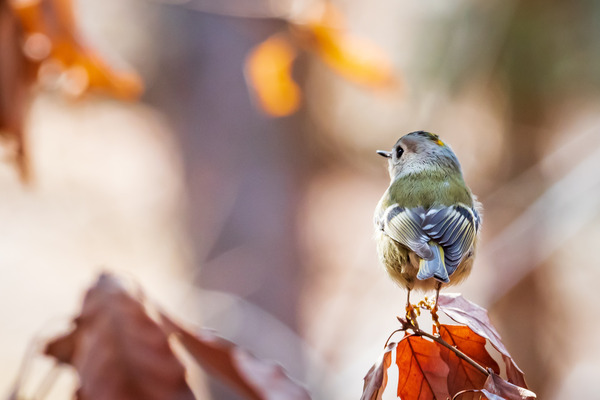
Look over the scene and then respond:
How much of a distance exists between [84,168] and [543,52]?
174cm

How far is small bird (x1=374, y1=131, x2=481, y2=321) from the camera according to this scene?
1.68ft

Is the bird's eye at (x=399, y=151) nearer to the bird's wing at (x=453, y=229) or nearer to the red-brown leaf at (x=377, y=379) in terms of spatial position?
the bird's wing at (x=453, y=229)

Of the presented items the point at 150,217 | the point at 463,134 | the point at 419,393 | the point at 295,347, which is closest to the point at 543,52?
the point at 463,134

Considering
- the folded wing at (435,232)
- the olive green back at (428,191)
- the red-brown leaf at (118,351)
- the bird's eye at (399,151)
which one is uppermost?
the bird's eye at (399,151)

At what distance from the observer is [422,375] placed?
0.43m

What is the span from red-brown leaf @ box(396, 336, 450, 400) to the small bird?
0.03m

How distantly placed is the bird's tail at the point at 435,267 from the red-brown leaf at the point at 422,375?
0.05 m

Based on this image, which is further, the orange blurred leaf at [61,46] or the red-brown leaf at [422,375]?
the orange blurred leaf at [61,46]

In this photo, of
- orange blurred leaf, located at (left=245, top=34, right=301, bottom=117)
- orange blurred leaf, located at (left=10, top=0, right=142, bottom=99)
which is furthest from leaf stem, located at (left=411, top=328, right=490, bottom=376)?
orange blurred leaf, located at (left=245, top=34, right=301, bottom=117)

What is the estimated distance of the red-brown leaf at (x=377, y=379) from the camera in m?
0.39

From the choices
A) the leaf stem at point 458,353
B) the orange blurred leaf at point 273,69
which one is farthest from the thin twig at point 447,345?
the orange blurred leaf at point 273,69

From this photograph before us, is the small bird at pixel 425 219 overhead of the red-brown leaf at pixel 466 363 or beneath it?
overhead

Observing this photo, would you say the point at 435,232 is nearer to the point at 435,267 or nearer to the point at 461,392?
the point at 435,267

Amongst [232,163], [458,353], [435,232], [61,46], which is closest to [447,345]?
[458,353]
